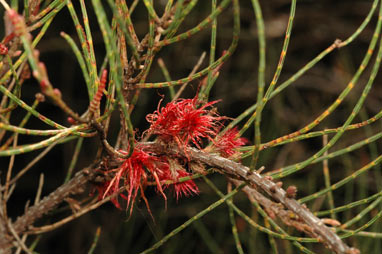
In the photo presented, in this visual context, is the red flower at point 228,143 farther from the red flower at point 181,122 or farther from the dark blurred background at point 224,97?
the dark blurred background at point 224,97

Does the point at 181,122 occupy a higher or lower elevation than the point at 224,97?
lower

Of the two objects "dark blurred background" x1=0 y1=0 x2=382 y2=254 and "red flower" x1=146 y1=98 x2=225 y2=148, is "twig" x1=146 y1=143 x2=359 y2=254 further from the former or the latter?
"dark blurred background" x1=0 y1=0 x2=382 y2=254

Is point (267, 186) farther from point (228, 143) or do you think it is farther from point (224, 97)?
point (224, 97)

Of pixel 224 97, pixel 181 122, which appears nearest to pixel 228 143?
pixel 181 122

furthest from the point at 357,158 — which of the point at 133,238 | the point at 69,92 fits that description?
the point at 69,92

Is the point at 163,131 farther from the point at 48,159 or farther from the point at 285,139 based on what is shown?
the point at 48,159

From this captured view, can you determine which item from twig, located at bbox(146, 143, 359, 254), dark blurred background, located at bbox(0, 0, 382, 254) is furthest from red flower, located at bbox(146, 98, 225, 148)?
dark blurred background, located at bbox(0, 0, 382, 254)
